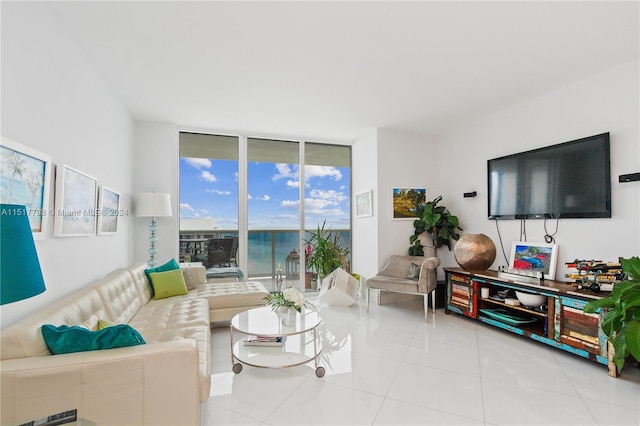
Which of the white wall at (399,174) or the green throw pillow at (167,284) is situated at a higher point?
the white wall at (399,174)

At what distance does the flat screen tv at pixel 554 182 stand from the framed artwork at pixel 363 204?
1697 millimetres

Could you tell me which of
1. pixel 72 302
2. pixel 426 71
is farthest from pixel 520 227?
pixel 72 302

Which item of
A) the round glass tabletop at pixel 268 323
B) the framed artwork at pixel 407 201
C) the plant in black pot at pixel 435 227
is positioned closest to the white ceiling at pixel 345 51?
the framed artwork at pixel 407 201

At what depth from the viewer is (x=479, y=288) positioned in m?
3.78

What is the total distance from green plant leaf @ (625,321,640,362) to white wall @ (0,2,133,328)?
12.3 ft

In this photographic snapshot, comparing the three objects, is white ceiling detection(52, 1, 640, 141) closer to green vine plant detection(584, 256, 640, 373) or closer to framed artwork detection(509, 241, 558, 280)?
framed artwork detection(509, 241, 558, 280)

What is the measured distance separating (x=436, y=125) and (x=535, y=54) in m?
1.98

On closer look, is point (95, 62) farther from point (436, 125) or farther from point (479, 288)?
point (479, 288)

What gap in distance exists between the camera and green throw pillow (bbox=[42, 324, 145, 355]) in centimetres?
153

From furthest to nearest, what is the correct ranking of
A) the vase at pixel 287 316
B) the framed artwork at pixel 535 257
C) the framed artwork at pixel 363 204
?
the framed artwork at pixel 363 204 → the framed artwork at pixel 535 257 → the vase at pixel 287 316

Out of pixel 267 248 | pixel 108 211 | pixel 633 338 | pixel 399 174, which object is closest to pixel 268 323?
pixel 108 211

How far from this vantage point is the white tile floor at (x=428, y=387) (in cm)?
196

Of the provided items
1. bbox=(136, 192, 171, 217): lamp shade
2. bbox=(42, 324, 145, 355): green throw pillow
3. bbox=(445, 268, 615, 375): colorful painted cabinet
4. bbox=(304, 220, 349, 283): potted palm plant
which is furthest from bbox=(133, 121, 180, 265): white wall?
bbox=(445, 268, 615, 375): colorful painted cabinet

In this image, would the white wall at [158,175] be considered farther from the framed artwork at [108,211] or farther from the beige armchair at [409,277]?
the beige armchair at [409,277]
